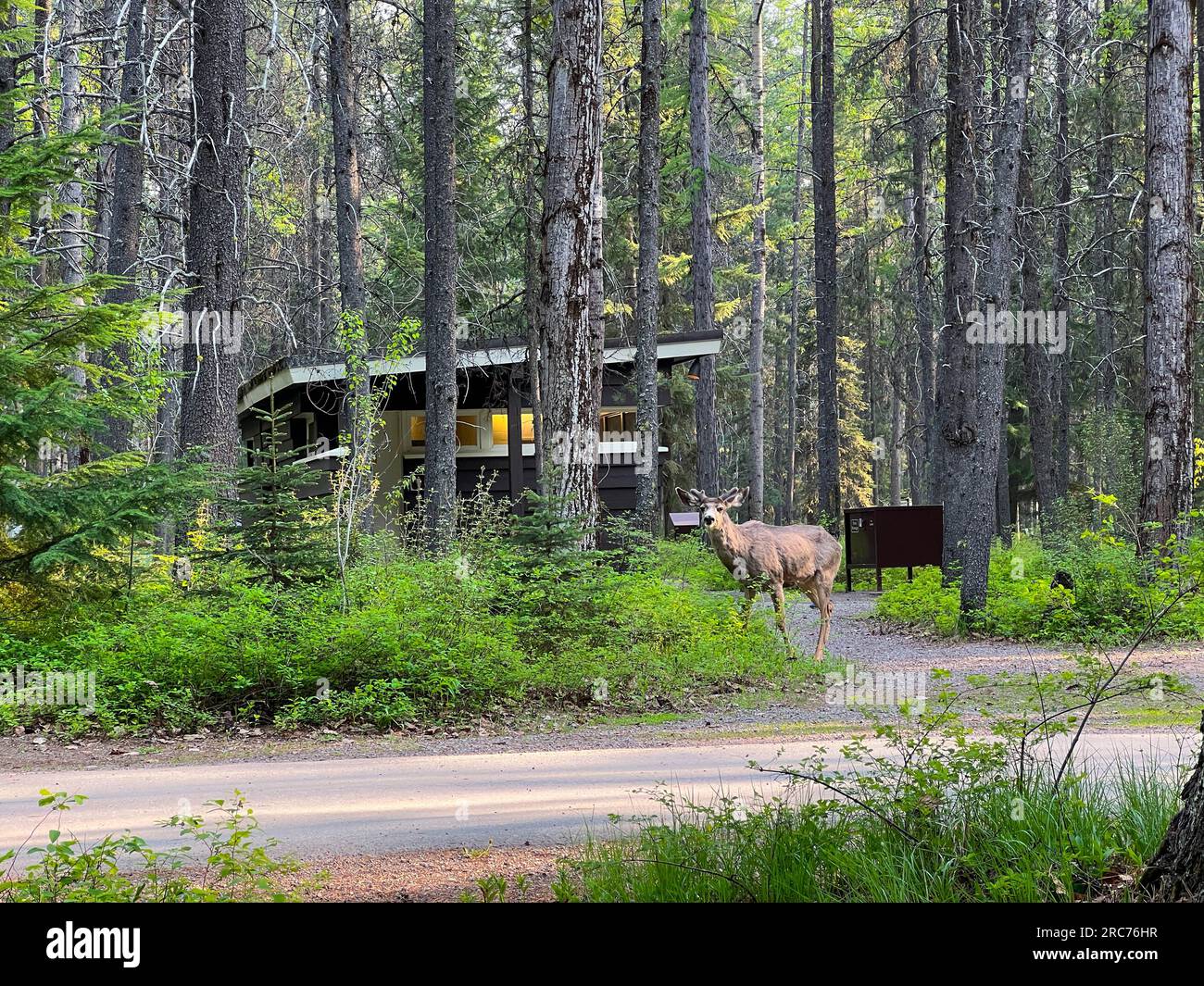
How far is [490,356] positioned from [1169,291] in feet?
49.6

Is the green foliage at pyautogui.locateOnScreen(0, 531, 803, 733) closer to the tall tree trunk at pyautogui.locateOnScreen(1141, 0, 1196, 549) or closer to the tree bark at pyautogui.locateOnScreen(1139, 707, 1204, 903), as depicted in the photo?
the tall tree trunk at pyautogui.locateOnScreen(1141, 0, 1196, 549)

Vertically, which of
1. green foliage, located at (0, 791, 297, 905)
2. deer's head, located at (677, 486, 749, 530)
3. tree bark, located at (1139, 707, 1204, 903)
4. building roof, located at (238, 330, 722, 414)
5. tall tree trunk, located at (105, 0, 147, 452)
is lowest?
green foliage, located at (0, 791, 297, 905)

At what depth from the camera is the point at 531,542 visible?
1225cm

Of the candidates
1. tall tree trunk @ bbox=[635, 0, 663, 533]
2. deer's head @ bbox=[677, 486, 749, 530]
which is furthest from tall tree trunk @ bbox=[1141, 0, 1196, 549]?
tall tree trunk @ bbox=[635, 0, 663, 533]

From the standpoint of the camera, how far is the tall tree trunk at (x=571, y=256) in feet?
42.2

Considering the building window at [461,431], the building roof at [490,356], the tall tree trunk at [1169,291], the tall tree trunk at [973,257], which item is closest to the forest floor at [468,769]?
→ the tall tree trunk at [1169,291]

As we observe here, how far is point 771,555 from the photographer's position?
14.6 metres

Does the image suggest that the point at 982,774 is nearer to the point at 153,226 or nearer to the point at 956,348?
the point at 956,348

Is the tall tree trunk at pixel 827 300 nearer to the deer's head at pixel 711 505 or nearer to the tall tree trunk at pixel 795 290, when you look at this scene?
the deer's head at pixel 711 505

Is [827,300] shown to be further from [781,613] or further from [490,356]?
[781,613]

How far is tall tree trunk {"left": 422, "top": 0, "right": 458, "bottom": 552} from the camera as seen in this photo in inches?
768

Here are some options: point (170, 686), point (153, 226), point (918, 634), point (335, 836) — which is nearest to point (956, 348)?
point (918, 634)

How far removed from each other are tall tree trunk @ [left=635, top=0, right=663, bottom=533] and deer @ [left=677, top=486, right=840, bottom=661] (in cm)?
653

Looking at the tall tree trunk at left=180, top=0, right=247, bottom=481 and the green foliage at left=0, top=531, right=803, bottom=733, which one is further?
the tall tree trunk at left=180, top=0, right=247, bottom=481
